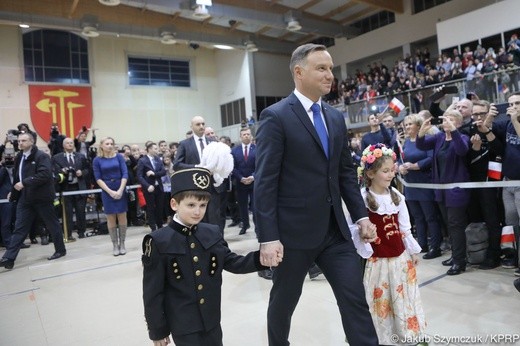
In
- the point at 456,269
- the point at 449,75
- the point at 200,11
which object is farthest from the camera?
the point at 200,11

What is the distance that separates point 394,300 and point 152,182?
587cm

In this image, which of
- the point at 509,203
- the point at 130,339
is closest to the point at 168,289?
the point at 130,339

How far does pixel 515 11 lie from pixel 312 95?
44.3 ft

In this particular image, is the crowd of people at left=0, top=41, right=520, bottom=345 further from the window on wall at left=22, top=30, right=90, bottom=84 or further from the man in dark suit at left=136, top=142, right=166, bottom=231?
the window on wall at left=22, top=30, right=90, bottom=84

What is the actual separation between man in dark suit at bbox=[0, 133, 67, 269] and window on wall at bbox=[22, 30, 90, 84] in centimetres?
1215

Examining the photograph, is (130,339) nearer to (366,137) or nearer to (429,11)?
(366,137)

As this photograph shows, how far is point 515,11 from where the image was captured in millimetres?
12320

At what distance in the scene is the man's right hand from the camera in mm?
1912

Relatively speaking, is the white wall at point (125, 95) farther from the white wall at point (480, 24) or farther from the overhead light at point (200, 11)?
the white wall at point (480, 24)

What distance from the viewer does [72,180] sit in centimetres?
824

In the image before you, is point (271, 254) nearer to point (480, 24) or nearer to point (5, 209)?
point (5, 209)

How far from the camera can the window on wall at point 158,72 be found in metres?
18.5

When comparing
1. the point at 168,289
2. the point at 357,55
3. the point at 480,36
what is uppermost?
the point at 357,55

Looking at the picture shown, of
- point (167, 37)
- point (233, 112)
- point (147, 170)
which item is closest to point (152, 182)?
point (147, 170)
